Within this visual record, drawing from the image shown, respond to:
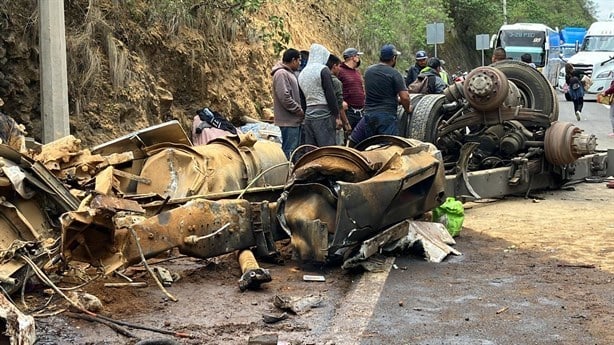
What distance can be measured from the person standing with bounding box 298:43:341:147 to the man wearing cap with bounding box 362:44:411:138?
1.33 feet

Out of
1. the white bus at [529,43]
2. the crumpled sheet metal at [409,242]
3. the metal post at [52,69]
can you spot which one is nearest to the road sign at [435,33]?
the white bus at [529,43]

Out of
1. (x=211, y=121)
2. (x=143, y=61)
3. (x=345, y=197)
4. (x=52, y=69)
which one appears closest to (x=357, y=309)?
(x=345, y=197)

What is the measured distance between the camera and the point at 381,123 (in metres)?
10.6

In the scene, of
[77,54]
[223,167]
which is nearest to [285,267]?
[223,167]

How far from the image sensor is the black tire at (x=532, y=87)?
11797 mm

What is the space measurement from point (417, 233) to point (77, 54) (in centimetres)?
629

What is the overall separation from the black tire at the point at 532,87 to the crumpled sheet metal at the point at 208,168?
4.46 m

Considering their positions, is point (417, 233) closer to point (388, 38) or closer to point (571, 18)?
point (388, 38)

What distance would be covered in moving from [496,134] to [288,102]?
106 inches

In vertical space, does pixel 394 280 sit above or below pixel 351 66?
below

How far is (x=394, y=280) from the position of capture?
6.88 m

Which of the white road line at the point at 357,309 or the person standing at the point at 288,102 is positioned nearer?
the white road line at the point at 357,309

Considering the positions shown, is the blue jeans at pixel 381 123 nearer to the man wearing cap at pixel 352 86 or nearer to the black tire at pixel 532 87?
the man wearing cap at pixel 352 86

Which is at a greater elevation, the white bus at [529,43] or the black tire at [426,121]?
the black tire at [426,121]
